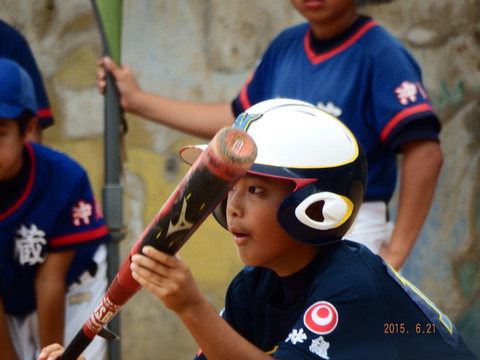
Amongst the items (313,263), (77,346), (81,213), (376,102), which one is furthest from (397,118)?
(77,346)

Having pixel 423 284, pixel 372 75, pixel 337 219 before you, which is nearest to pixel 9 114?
pixel 372 75

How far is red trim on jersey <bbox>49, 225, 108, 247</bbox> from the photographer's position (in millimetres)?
3484

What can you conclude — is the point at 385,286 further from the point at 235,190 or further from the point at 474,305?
the point at 474,305

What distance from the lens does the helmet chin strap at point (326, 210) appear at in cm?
225

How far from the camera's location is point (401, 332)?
226cm

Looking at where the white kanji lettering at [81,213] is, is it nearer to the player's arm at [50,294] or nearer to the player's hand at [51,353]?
the player's arm at [50,294]

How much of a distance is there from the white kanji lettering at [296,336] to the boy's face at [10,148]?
148cm

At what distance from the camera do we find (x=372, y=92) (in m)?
3.28

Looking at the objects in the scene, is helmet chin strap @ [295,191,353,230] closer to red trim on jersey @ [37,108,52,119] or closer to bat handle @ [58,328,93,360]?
bat handle @ [58,328,93,360]

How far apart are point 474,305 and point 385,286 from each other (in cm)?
236

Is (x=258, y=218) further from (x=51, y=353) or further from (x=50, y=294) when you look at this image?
(x=50, y=294)

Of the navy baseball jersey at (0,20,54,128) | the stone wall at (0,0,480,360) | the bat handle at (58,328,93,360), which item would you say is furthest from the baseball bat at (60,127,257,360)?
the stone wall at (0,0,480,360)

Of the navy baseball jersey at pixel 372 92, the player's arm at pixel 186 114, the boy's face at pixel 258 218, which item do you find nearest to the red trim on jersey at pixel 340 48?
the navy baseball jersey at pixel 372 92

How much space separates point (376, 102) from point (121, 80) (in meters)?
0.98
